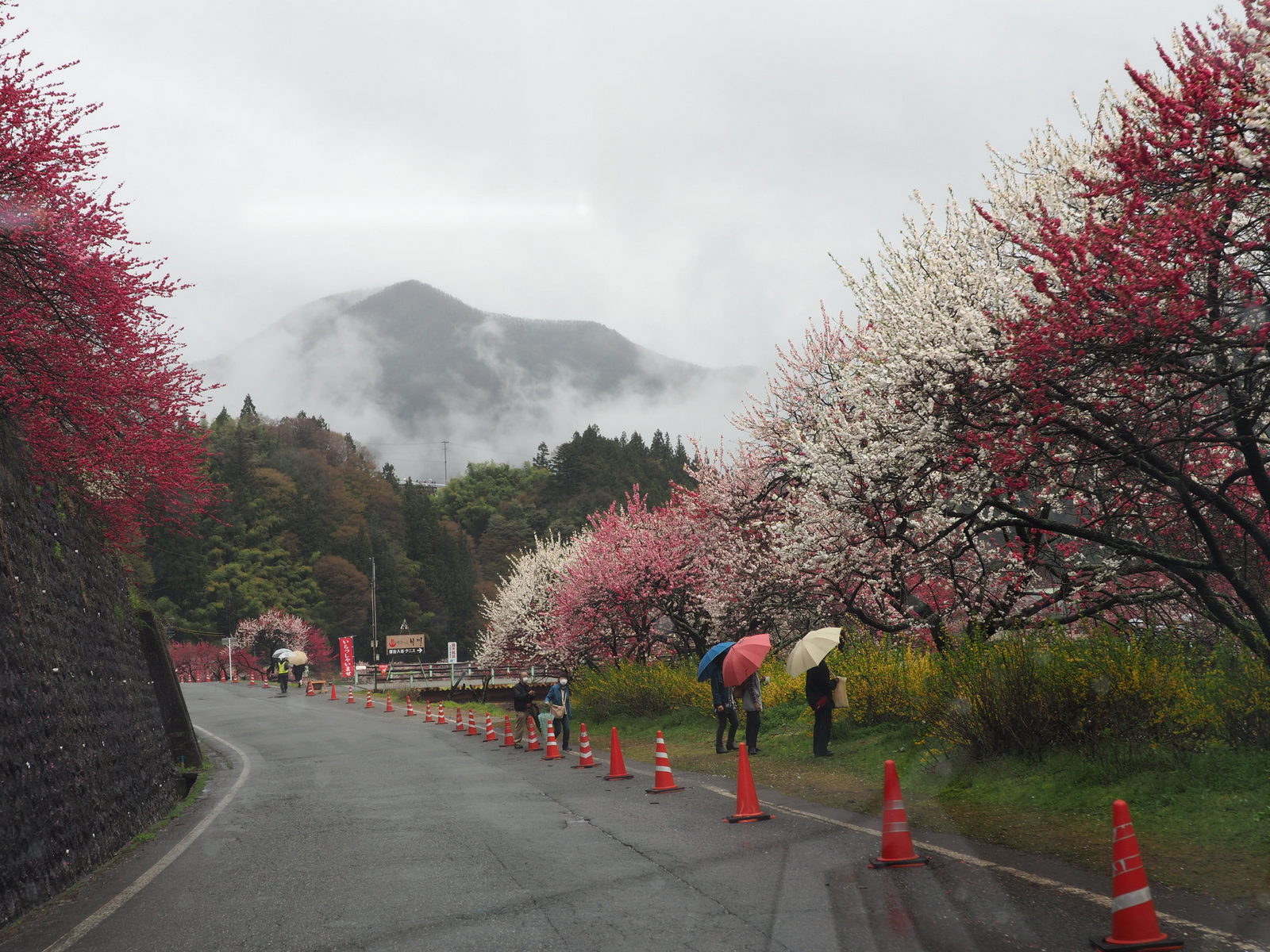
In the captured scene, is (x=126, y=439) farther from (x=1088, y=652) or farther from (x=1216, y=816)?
(x=1216, y=816)

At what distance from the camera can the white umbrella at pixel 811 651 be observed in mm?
16062

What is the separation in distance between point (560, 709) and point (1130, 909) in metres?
16.9

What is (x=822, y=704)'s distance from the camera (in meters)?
16.6

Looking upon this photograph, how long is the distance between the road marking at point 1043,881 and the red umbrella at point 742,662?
5584mm

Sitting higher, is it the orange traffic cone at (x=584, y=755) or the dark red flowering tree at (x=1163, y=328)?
the dark red flowering tree at (x=1163, y=328)

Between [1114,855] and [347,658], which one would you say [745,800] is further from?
[347,658]

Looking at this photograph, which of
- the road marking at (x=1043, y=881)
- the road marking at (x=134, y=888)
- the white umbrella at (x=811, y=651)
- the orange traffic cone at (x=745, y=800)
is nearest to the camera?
the road marking at (x=1043, y=881)

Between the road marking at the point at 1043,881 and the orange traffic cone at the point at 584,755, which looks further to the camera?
the orange traffic cone at the point at 584,755

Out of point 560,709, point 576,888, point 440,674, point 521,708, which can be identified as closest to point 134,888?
point 576,888

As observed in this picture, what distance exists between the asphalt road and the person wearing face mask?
6.93 m

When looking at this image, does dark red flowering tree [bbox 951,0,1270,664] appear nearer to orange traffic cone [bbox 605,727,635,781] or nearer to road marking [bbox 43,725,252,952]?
orange traffic cone [bbox 605,727,635,781]

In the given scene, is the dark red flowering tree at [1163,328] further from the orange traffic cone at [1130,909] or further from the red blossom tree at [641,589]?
the red blossom tree at [641,589]

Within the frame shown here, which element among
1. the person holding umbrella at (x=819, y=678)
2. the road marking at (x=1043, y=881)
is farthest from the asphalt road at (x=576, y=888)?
the person holding umbrella at (x=819, y=678)

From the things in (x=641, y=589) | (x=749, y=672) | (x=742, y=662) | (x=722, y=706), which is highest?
(x=641, y=589)
